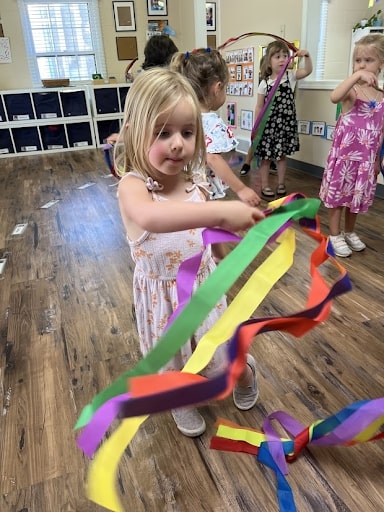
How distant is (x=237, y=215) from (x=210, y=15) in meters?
6.56

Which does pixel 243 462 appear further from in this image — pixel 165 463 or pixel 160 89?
pixel 160 89

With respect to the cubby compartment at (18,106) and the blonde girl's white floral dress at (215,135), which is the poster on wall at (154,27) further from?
the blonde girl's white floral dress at (215,135)

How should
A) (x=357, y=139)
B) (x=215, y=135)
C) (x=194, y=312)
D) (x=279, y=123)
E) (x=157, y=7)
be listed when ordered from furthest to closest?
(x=157, y=7) → (x=279, y=123) → (x=357, y=139) → (x=215, y=135) → (x=194, y=312)

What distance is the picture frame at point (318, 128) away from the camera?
3573 mm

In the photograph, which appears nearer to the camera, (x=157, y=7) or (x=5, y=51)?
(x=5, y=51)

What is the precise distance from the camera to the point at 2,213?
335 cm

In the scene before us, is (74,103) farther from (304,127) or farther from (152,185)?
(152,185)

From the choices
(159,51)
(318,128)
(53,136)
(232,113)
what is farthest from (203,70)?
(53,136)

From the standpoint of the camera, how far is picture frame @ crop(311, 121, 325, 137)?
357 cm

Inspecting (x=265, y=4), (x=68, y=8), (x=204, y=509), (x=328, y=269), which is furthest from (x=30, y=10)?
(x=204, y=509)

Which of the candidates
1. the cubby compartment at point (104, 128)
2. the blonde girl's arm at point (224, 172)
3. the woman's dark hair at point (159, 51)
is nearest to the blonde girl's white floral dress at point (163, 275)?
the blonde girl's arm at point (224, 172)

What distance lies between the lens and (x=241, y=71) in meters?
4.68

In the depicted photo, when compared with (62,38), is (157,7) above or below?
above

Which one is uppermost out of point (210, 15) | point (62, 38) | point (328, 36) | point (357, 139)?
point (210, 15)
